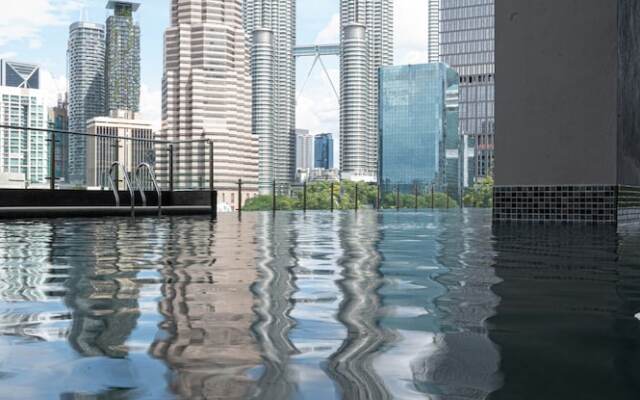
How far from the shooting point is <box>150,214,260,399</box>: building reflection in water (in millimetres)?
844

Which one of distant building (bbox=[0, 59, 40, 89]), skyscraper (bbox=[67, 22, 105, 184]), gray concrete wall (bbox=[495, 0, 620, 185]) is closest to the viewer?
gray concrete wall (bbox=[495, 0, 620, 185])

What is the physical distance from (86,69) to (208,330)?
12556 centimetres

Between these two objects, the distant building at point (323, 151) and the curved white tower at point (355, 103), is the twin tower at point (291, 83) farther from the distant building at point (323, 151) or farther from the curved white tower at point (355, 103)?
the distant building at point (323, 151)

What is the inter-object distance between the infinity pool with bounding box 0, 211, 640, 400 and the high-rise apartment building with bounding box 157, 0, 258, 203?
47.8 meters

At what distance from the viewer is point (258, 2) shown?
8438 centimetres

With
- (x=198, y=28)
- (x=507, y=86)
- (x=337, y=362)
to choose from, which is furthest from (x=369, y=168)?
(x=337, y=362)

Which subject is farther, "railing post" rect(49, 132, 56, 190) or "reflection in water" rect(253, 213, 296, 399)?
"railing post" rect(49, 132, 56, 190)

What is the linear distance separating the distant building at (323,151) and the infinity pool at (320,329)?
11432 centimetres

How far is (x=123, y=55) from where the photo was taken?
12119cm

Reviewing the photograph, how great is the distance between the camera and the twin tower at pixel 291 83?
7131cm

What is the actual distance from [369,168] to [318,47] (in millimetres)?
14895

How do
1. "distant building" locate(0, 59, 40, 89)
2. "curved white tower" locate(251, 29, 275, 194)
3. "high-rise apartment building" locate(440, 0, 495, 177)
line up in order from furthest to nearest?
"distant building" locate(0, 59, 40, 89) < "curved white tower" locate(251, 29, 275, 194) < "high-rise apartment building" locate(440, 0, 495, 177)

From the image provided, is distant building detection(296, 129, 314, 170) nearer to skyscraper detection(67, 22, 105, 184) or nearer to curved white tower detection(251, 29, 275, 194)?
curved white tower detection(251, 29, 275, 194)

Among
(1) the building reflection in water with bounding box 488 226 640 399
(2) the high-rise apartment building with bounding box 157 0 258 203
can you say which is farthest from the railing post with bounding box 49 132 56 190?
(2) the high-rise apartment building with bounding box 157 0 258 203
